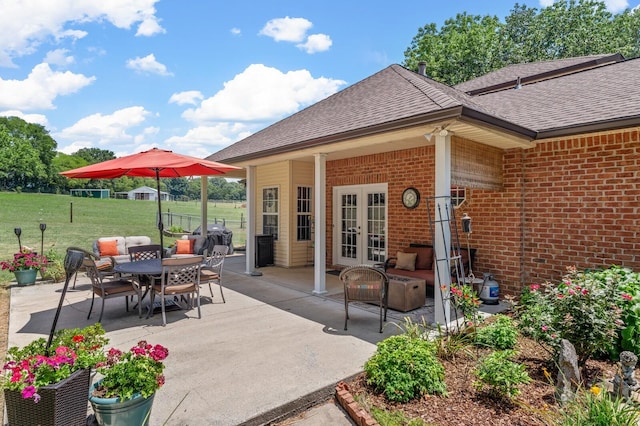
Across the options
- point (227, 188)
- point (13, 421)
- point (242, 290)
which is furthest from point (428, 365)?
point (227, 188)

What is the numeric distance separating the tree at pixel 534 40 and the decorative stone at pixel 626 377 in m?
22.6

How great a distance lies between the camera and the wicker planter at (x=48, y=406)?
2.31 meters

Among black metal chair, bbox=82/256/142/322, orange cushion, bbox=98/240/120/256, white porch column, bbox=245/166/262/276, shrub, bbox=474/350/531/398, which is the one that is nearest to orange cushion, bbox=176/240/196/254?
orange cushion, bbox=98/240/120/256

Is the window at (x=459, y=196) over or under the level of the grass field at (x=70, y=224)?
over

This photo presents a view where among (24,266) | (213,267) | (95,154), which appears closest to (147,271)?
(213,267)

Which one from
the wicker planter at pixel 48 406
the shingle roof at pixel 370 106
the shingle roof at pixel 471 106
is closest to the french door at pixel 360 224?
the shingle roof at pixel 370 106

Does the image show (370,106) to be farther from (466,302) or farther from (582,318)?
(582,318)

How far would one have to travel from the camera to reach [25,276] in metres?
7.45

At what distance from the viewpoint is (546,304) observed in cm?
384

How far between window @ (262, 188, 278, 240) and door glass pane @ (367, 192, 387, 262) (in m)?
2.97

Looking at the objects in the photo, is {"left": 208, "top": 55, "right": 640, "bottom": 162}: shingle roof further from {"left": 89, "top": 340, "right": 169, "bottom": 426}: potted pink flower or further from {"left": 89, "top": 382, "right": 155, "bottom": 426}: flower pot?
{"left": 89, "top": 382, "right": 155, "bottom": 426}: flower pot

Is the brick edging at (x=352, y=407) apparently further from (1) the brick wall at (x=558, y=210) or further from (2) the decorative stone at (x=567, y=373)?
(1) the brick wall at (x=558, y=210)

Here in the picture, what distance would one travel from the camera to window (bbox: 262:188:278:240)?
10.6 meters

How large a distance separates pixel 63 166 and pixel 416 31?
65.9 meters
